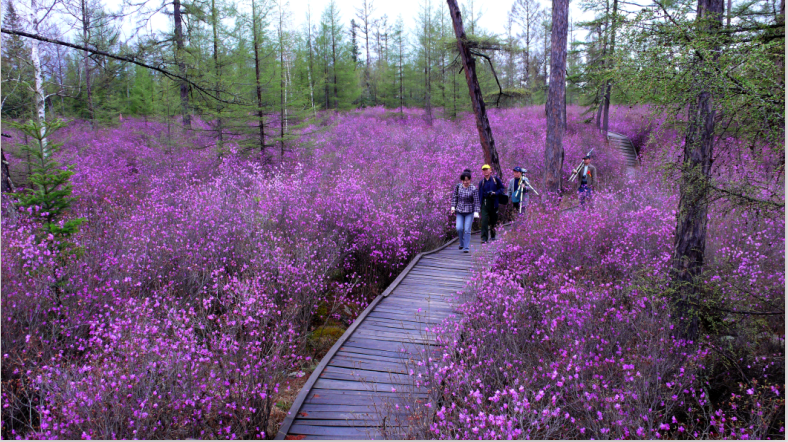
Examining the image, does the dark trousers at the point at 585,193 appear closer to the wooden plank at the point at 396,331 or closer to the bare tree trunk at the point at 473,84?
the bare tree trunk at the point at 473,84

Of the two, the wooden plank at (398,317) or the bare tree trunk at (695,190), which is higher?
the bare tree trunk at (695,190)

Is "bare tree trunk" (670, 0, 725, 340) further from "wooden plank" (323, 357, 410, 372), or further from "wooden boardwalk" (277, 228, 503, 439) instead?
"wooden plank" (323, 357, 410, 372)

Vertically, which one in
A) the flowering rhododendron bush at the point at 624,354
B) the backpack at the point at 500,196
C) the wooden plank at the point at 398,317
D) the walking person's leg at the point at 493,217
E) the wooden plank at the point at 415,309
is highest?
the backpack at the point at 500,196

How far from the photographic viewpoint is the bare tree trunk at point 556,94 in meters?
10.6

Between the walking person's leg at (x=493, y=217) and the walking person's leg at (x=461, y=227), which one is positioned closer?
the walking person's leg at (x=461, y=227)

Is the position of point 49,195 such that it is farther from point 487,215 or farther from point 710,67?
point 487,215

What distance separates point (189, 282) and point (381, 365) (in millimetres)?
3061

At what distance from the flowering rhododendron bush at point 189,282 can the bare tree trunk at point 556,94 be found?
2.99m

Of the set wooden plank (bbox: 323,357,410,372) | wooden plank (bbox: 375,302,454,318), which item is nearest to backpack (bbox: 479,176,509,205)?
wooden plank (bbox: 375,302,454,318)

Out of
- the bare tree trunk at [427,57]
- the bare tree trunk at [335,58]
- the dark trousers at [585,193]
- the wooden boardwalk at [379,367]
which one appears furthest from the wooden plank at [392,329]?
the bare tree trunk at [335,58]

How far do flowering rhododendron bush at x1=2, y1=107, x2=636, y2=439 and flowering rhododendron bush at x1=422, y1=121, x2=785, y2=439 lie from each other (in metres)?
2.01

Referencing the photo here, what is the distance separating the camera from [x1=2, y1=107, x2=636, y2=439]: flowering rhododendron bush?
3.33 metres

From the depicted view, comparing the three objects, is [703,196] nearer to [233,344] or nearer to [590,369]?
[590,369]

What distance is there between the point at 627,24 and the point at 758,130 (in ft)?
4.83
